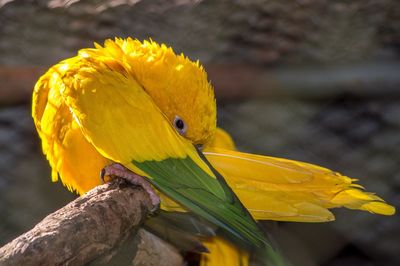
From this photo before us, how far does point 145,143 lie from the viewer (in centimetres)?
115

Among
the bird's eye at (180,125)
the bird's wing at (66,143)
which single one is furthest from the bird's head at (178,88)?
the bird's wing at (66,143)

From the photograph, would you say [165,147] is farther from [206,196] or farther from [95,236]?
[95,236]

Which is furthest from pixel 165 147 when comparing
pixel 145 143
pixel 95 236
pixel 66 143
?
pixel 95 236

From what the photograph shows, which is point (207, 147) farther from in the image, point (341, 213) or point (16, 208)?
point (16, 208)

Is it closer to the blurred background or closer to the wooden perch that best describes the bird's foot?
the wooden perch

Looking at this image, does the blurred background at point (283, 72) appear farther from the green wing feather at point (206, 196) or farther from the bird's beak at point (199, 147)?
the green wing feather at point (206, 196)

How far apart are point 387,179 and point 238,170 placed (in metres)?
0.57

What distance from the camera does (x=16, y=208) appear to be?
1828 millimetres

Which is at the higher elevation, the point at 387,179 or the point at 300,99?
the point at 300,99

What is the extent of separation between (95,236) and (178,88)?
1.46 ft

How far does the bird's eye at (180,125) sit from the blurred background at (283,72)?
27 centimetres

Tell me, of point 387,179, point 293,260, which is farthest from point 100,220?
point 387,179

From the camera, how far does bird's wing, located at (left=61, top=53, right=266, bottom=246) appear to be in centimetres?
110

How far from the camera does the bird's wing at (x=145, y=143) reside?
110 centimetres
